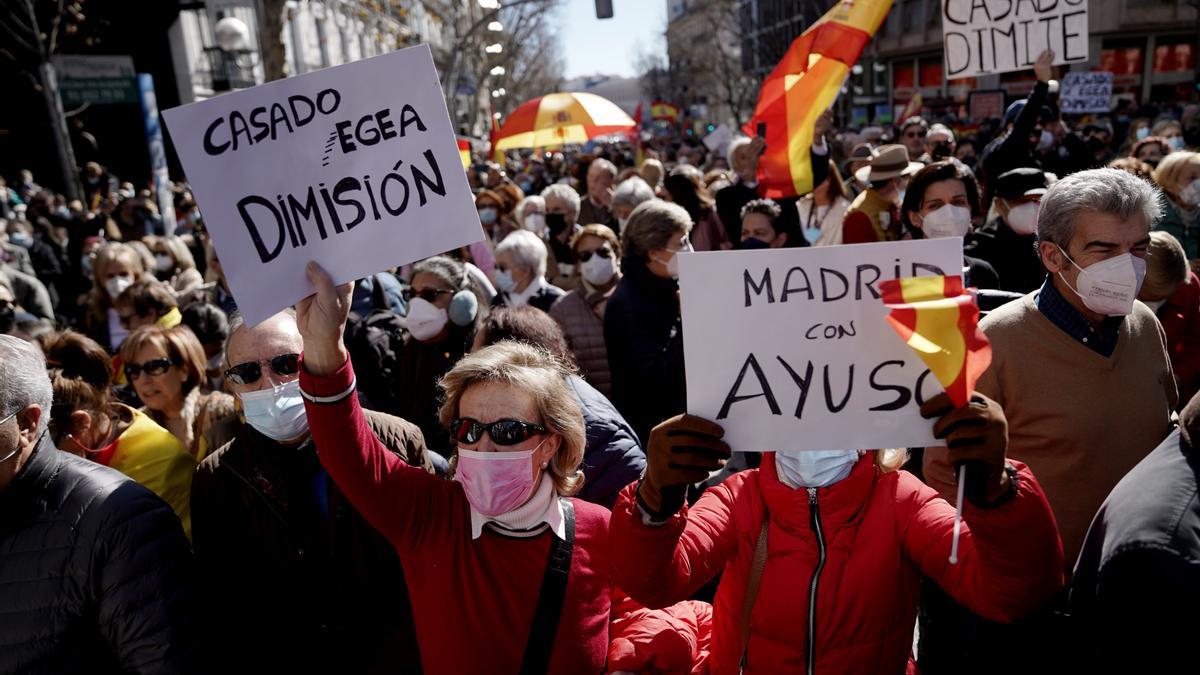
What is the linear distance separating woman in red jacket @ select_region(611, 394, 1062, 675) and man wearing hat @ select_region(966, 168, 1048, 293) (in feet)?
8.30

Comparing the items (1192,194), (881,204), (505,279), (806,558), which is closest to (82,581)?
(806,558)

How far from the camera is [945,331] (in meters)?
1.34

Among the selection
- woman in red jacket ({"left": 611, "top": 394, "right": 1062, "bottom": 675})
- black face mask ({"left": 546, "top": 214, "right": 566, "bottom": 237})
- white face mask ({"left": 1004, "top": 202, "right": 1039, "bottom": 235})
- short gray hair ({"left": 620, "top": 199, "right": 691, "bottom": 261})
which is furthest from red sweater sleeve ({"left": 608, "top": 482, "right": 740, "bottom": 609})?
black face mask ({"left": 546, "top": 214, "right": 566, "bottom": 237})

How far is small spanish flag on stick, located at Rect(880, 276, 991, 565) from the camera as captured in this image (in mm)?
1338

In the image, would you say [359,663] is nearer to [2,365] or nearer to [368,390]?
[2,365]

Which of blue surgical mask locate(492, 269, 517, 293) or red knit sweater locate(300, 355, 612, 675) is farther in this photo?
blue surgical mask locate(492, 269, 517, 293)

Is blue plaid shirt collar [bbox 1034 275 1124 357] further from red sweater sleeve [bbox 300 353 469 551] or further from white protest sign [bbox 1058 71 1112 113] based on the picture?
white protest sign [bbox 1058 71 1112 113]

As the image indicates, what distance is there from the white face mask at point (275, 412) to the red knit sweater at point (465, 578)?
53 centimetres

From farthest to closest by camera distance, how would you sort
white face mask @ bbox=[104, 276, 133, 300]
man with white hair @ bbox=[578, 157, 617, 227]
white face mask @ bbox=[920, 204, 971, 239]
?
man with white hair @ bbox=[578, 157, 617, 227] → white face mask @ bbox=[104, 276, 133, 300] → white face mask @ bbox=[920, 204, 971, 239]

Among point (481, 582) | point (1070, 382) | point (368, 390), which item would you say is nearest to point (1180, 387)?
point (1070, 382)

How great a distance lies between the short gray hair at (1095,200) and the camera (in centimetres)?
229

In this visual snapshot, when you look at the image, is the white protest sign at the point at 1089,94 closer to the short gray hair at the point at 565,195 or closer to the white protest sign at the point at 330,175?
the short gray hair at the point at 565,195

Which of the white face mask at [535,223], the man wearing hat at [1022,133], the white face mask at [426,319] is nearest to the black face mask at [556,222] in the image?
the white face mask at [535,223]

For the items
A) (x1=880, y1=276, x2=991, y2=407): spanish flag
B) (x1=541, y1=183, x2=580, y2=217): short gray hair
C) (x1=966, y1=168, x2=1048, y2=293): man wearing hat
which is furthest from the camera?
(x1=541, y1=183, x2=580, y2=217): short gray hair
